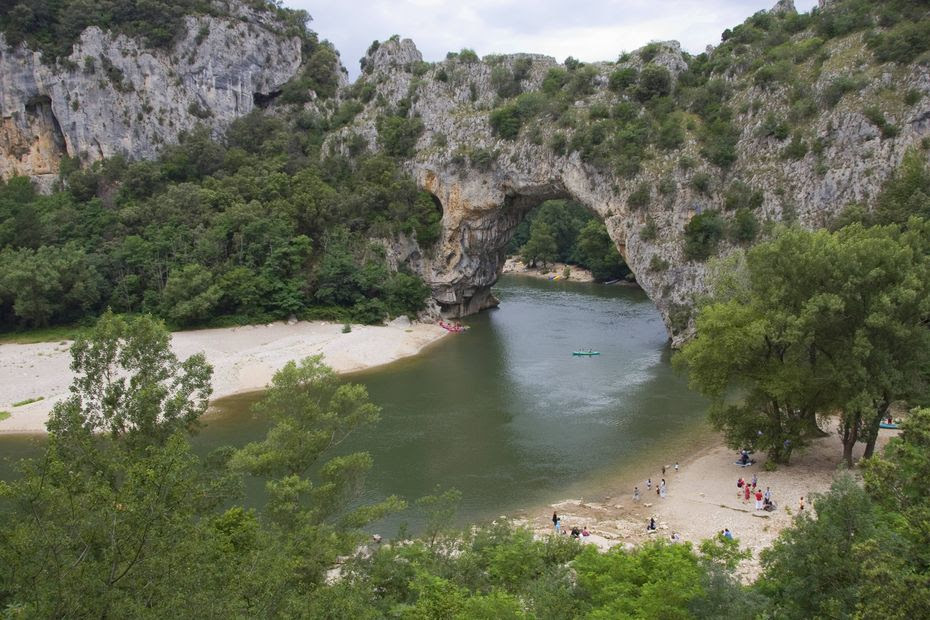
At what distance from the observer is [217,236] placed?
53.2 metres

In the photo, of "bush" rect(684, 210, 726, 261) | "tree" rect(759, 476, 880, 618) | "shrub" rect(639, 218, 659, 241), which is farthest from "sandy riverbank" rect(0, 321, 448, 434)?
"tree" rect(759, 476, 880, 618)

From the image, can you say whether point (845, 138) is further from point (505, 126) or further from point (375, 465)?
point (375, 465)

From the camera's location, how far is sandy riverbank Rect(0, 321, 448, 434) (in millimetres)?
36381

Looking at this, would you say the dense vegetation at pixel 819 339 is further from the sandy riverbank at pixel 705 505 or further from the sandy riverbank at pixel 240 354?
the sandy riverbank at pixel 240 354

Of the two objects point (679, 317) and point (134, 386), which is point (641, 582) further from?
point (679, 317)

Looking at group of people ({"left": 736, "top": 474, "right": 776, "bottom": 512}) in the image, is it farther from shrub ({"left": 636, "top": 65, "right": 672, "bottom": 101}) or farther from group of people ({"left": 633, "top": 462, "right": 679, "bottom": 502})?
shrub ({"left": 636, "top": 65, "right": 672, "bottom": 101})

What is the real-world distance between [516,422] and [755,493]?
12717 mm

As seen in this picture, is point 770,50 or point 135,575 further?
point 770,50

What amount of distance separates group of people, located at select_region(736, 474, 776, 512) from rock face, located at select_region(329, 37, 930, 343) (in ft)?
73.1

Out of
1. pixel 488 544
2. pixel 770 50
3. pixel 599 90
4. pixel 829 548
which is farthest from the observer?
pixel 599 90

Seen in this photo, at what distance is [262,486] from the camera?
25.5 meters

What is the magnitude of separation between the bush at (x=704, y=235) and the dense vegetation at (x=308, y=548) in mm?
33272

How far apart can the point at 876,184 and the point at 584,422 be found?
24.7 m

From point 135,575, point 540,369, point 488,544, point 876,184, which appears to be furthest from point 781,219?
point 135,575
